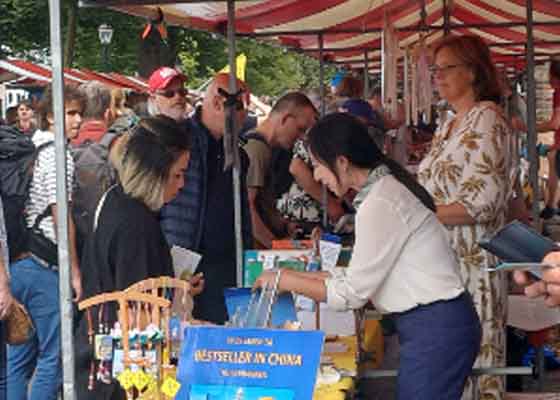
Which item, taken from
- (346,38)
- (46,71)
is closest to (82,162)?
(346,38)

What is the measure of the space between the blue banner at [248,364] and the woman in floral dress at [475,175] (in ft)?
5.62

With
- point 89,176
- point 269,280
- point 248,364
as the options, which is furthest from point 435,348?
point 89,176

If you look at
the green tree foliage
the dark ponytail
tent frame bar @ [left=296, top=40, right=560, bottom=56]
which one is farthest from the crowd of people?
the green tree foliage

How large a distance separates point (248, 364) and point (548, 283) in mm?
876

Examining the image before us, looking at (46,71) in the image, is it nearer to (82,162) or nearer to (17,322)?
(82,162)

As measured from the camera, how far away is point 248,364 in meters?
2.93

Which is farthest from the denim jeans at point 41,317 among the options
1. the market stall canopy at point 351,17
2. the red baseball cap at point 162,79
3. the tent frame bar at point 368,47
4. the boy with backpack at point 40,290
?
the tent frame bar at point 368,47

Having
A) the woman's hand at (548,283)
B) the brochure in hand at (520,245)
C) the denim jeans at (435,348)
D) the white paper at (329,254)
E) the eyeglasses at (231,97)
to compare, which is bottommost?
the denim jeans at (435,348)

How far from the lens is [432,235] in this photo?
3.58 m

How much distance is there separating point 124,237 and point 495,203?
159cm

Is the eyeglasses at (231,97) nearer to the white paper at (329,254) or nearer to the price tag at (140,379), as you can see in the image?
the white paper at (329,254)

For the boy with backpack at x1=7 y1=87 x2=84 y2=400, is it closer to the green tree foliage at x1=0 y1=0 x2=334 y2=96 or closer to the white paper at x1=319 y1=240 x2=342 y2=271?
the white paper at x1=319 y1=240 x2=342 y2=271

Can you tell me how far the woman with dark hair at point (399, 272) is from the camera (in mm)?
3510

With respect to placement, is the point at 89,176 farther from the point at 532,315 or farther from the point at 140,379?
the point at 140,379
